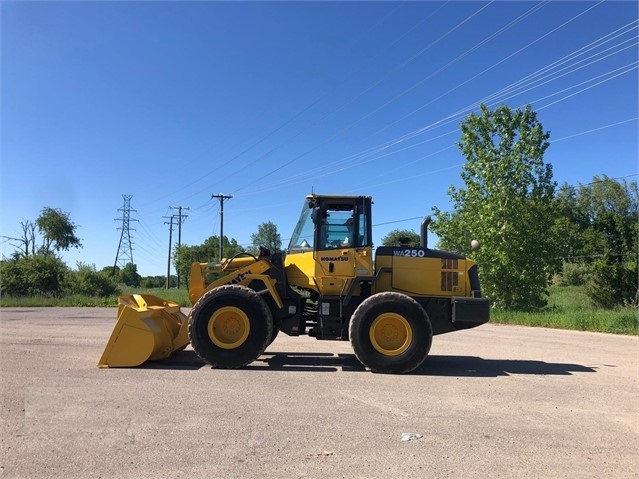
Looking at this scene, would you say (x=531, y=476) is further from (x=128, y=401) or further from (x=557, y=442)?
(x=128, y=401)

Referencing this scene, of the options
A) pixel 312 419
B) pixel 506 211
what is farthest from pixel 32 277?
pixel 312 419

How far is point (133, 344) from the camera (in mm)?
8617

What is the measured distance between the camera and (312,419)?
5.82m

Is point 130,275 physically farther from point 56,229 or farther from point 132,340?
point 132,340

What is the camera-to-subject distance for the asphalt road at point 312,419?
448cm

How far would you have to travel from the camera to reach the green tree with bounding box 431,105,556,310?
985 inches

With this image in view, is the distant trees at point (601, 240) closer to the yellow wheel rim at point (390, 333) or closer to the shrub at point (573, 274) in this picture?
the shrub at point (573, 274)

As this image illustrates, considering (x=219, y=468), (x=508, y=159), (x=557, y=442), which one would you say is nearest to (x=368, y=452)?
(x=219, y=468)

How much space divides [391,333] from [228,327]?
2.77 m

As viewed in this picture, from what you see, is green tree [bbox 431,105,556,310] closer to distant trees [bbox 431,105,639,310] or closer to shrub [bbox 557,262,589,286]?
distant trees [bbox 431,105,639,310]

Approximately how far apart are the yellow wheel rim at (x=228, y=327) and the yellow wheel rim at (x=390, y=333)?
84.4 inches

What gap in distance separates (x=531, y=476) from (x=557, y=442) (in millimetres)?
1080

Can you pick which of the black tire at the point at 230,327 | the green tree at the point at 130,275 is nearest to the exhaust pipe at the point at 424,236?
the black tire at the point at 230,327

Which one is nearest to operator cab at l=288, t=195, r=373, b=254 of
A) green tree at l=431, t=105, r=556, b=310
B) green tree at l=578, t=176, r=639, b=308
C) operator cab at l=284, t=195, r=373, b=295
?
operator cab at l=284, t=195, r=373, b=295
